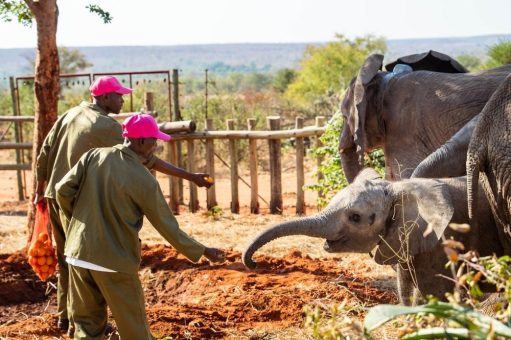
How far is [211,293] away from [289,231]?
2537 millimetres

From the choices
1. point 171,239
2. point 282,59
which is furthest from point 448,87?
point 282,59

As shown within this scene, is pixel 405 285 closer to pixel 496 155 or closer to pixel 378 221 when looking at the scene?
pixel 378 221

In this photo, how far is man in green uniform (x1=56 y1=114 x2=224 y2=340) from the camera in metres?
5.22

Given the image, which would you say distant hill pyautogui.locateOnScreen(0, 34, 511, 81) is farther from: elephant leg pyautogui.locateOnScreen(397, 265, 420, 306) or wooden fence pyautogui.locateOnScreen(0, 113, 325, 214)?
elephant leg pyautogui.locateOnScreen(397, 265, 420, 306)

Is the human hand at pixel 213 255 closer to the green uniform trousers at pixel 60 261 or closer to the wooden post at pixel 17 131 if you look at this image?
the green uniform trousers at pixel 60 261

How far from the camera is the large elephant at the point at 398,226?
5.60 m

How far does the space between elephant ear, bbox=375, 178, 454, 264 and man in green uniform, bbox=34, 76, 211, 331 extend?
145 centimetres

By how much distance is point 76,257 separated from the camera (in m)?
5.31

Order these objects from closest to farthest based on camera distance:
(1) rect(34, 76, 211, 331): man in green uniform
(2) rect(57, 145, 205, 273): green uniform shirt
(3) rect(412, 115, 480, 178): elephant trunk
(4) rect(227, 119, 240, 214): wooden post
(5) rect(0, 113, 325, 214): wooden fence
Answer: (2) rect(57, 145, 205, 273): green uniform shirt, (3) rect(412, 115, 480, 178): elephant trunk, (1) rect(34, 76, 211, 331): man in green uniform, (5) rect(0, 113, 325, 214): wooden fence, (4) rect(227, 119, 240, 214): wooden post

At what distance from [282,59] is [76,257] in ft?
538

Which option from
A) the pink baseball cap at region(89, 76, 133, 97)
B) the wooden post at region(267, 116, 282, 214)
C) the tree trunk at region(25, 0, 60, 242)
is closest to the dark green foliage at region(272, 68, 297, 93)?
the wooden post at region(267, 116, 282, 214)

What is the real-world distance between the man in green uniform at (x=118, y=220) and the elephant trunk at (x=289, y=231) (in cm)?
33

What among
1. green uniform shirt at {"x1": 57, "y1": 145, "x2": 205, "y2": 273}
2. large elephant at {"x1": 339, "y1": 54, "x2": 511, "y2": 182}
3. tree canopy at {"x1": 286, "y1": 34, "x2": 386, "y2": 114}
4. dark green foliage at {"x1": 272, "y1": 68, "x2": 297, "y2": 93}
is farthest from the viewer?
dark green foliage at {"x1": 272, "y1": 68, "x2": 297, "y2": 93}

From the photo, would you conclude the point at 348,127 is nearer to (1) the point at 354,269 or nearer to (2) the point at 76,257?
(1) the point at 354,269
